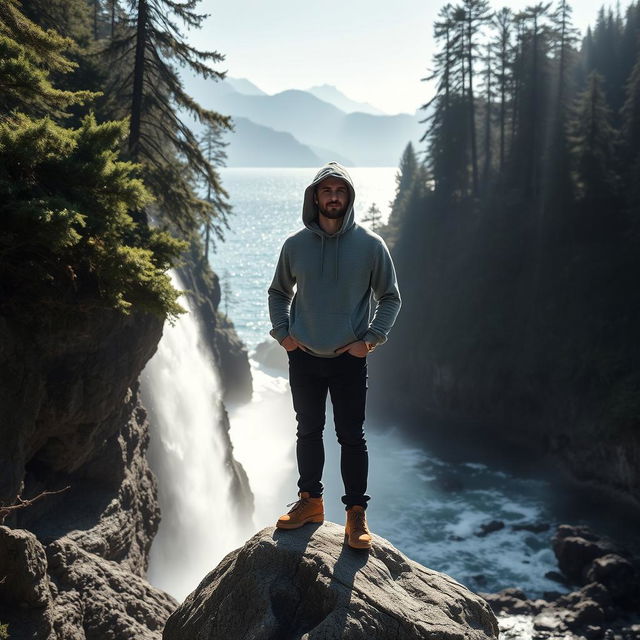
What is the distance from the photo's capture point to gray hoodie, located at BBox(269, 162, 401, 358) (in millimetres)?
5176

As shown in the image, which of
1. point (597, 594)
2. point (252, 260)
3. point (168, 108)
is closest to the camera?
point (168, 108)

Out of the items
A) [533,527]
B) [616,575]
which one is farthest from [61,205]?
[533,527]

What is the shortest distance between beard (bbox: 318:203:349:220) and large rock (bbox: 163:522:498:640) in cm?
267

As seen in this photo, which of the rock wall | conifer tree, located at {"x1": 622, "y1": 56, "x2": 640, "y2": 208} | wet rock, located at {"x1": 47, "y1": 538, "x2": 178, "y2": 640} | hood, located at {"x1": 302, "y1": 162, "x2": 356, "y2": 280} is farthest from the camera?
conifer tree, located at {"x1": 622, "y1": 56, "x2": 640, "y2": 208}

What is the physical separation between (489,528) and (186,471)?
1424cm

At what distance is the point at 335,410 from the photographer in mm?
5406

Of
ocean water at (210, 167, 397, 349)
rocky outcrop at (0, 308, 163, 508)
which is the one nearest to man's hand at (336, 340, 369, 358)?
rocky outcrop at (0, 308, 163, 508)

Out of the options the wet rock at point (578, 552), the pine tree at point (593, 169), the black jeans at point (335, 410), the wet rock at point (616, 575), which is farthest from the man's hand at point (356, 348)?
the pine tree at point (593, 169)

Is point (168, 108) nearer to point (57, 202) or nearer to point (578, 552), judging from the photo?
Answer: point (57, 202)

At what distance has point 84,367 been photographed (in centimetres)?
1035

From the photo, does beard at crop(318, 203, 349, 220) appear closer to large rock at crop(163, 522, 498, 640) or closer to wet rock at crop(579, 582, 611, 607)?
large rock at crop(163, 522, 498, 640)

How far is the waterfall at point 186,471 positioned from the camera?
16.4 meters

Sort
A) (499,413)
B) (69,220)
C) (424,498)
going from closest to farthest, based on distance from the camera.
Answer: (69,220), (424,498), (499,413)

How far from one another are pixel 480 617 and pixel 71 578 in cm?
549
